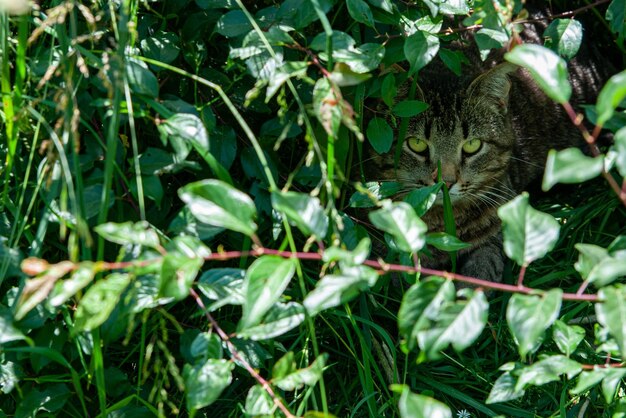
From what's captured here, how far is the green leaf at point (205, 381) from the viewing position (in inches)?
41.8

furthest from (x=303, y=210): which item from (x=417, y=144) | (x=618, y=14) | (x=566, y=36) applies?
(x=417, y=144)

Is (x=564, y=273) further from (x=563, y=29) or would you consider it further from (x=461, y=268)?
(x=563, y=29)

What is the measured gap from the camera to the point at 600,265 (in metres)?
0.97

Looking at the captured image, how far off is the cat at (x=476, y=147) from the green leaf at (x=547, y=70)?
37.7 inches

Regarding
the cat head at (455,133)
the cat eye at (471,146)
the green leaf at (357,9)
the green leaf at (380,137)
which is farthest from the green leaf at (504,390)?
the cat eye at (471,146)

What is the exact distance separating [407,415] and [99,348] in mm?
605

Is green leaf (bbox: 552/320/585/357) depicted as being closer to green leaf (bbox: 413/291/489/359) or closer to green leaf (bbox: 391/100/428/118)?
green leaf (bbox: 413/291/489/359)

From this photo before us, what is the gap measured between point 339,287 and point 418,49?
659mm

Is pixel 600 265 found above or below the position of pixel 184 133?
below

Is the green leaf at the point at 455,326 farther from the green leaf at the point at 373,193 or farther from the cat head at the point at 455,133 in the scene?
the cat head at the point at 455,133

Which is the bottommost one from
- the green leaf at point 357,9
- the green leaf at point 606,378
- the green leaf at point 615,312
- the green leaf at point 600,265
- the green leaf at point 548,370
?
the green leaf at point 548,370

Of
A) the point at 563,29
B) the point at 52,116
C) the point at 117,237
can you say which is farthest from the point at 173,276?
the point at 563,29

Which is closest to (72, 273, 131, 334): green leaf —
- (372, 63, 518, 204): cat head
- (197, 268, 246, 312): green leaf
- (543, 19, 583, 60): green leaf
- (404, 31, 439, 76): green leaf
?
(197, 268, 246, 312): green leaf

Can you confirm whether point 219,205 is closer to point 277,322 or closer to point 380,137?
point 277,322
